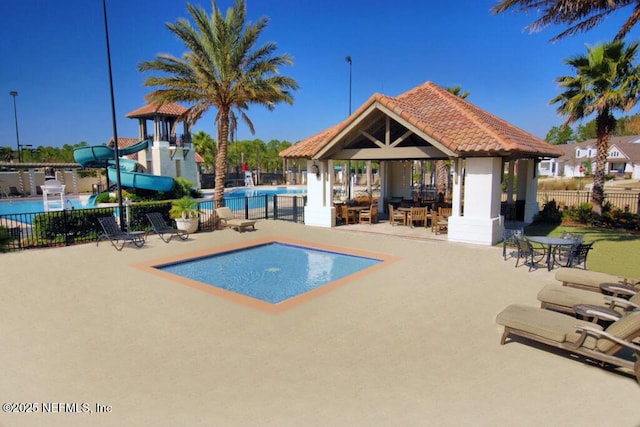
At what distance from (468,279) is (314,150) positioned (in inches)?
382

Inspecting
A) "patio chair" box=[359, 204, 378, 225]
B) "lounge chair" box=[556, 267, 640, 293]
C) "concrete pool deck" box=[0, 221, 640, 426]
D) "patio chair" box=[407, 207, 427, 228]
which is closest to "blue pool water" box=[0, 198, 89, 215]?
"patio chair" box=[359, 204, 378, 225]

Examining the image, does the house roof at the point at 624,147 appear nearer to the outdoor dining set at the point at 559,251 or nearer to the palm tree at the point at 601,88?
the palm tree at the point at 601,88

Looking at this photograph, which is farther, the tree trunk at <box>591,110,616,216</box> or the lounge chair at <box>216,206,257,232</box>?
the tree trunk at <box>591,110,616,216</box>

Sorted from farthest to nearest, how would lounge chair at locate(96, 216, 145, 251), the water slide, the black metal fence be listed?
the water slide < the black metal fence < lounge chair at locate(96, 216, 145, 251)

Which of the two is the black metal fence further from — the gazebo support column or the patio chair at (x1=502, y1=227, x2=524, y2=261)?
the patio chair at (x1=502, y1=227, x2=524, y2=261)

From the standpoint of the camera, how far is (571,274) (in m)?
7.91

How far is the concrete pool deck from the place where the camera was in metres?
4.36

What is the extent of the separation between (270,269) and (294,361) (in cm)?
600

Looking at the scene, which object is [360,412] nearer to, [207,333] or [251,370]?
Result: [251,370]

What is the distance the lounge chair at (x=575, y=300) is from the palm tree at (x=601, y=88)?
11954 millimetres

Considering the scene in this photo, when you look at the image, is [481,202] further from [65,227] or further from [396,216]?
[65,227]

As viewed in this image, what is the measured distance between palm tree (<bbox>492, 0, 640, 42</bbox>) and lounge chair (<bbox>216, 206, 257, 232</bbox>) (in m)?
12.0

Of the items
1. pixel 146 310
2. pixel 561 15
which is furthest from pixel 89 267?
pixel 561 15

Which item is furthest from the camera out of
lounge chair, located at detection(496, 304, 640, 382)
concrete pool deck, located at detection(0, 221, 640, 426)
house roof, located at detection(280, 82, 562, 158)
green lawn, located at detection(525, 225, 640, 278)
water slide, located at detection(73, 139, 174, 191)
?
water slide, located at detection(73, 139, 174, 191)
